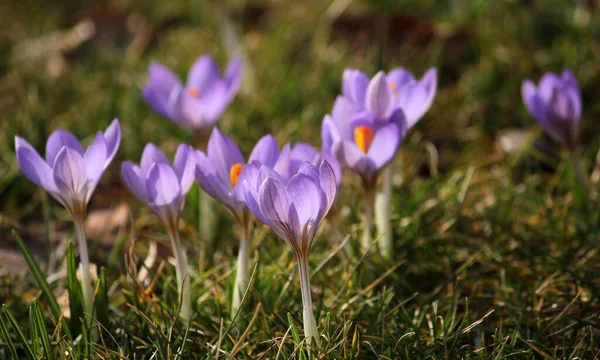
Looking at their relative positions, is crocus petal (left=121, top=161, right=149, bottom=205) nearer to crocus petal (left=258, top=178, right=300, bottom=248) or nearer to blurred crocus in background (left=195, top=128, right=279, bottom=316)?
blurred crocus in background (left=195, top=128, right=279, bottom=316)

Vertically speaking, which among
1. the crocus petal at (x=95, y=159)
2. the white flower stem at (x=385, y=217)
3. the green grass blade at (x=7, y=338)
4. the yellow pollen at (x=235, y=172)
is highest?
the crocus petal at (x=95, y=159)

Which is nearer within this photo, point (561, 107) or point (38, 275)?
point (38, 275)

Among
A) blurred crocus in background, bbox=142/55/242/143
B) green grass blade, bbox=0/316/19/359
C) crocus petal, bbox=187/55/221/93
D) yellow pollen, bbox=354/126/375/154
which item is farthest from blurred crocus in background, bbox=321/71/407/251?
green grass blade, bbox=0/316/19/359

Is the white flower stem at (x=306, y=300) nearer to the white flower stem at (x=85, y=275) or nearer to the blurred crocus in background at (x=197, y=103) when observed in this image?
the white flower stem at (x=85, y=275)

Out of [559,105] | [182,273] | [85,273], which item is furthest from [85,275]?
→ [559,105]

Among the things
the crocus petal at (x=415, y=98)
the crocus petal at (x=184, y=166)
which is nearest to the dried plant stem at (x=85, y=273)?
the crocus petal at (x=184, y=166)

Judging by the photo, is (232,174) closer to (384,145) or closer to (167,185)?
(167,185)
